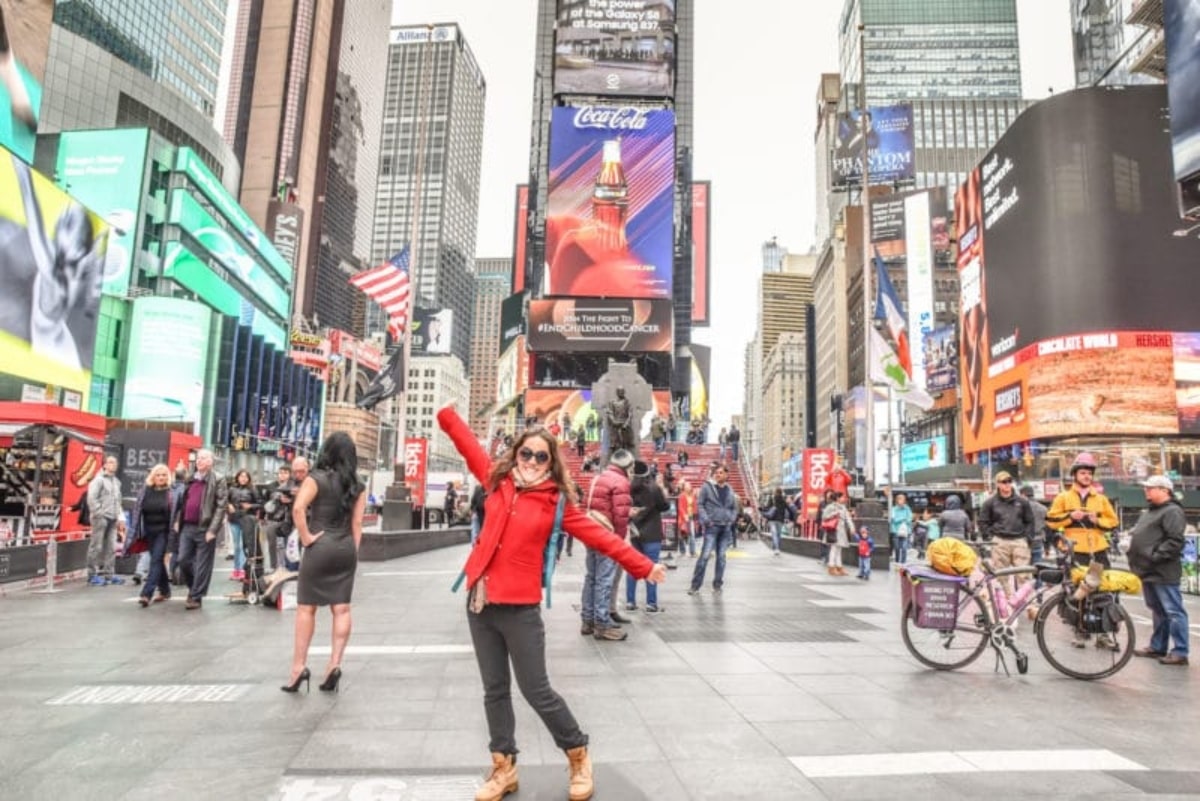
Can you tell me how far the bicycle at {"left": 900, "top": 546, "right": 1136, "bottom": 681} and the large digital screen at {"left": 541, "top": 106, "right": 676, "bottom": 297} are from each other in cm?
5314

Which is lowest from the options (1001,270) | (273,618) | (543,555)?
(273,618)

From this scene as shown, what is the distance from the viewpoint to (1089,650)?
617cm

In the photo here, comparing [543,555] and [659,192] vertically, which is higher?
[659,192]

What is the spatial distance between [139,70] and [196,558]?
89.7m

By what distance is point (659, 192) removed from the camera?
2347 inches

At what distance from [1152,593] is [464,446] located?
684 cm

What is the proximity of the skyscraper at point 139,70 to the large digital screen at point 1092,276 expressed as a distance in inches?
2649

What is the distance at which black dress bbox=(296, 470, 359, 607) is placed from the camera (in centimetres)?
527

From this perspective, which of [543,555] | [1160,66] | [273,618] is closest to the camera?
[543,555]

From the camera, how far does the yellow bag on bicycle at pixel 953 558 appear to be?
247 inches

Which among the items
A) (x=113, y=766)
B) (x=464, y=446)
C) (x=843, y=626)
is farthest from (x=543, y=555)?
(x=843, y=626)

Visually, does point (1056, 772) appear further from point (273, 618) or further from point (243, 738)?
point (273, 618)

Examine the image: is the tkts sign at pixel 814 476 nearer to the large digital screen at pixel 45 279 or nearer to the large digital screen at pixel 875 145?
the large digital screen at pixel 875 145

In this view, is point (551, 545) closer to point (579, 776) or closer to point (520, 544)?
point (520, 544)
